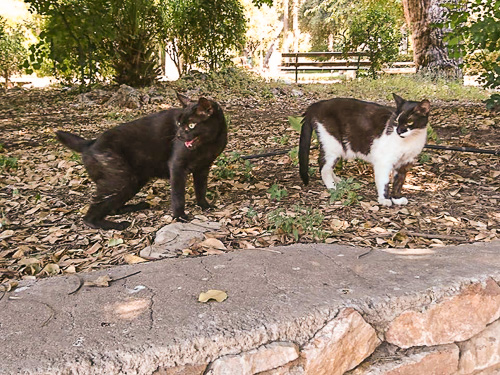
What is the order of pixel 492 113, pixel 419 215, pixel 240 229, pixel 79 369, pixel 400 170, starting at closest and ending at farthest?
pixel 79 369, pixel 240 229, pixel 419 215, pixel 400 170, pixel 492 113

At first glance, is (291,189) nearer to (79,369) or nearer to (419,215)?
(419,215)

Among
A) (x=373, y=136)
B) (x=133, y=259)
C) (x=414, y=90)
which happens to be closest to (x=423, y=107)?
(x=373, y=136)

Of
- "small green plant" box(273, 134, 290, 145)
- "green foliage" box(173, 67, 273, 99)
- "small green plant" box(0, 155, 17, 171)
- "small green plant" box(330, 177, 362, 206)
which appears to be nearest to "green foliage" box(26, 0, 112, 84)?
"green foliage" box(173, 67, 273, 99)

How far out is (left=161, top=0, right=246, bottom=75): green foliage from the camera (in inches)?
497

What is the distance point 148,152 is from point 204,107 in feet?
1.65

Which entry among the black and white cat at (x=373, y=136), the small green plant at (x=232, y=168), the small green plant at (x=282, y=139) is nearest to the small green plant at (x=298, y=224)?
the black and white cat at (x=373, y=136)

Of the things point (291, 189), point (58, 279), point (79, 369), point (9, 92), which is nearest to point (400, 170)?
point (291, 189)

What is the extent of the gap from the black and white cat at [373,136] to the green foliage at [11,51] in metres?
11.6

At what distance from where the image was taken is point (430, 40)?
11523 millimetres

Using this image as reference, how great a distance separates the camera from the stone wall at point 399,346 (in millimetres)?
1882

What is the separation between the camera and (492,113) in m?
6.90

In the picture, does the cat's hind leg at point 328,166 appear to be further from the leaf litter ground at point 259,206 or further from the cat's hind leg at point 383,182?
the cat's hind leg at point 383,182

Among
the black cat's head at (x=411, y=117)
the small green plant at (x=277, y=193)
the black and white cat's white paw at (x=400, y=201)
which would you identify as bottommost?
the black and white cat's white paw at (x=400, y=201)

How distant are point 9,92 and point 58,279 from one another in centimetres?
1022
